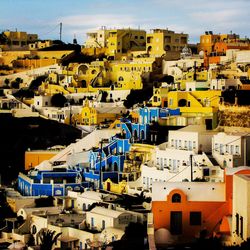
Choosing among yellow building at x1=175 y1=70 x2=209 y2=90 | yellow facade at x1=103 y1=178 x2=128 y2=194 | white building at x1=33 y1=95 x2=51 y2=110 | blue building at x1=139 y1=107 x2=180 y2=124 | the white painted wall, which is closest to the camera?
the white painted wall

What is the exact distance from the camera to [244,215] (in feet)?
57.6

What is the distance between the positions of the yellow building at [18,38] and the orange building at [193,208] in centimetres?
4805

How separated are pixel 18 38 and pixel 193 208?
49538 mm

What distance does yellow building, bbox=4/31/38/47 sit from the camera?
67.3m

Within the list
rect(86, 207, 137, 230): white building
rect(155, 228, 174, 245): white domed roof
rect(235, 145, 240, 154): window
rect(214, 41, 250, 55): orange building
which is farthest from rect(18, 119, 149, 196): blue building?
rect(214, 41, 250, 55): orange building

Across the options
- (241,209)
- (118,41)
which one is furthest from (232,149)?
(118,41)

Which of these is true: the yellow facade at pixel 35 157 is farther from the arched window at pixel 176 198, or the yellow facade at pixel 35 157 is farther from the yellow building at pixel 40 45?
the yellow building at pixel 40 45

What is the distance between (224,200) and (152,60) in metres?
31.7

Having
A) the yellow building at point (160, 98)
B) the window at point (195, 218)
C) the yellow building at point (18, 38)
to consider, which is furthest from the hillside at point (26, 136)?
the yellow building at point (18, 38)

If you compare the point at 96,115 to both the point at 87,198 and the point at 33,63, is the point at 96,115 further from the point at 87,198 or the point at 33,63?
the point at 33,63

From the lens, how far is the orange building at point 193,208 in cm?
2000

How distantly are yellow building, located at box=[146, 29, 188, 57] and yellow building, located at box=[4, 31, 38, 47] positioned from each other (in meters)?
14.0

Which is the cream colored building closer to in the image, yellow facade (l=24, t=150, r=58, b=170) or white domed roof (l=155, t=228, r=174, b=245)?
yellow facade (l=24, t=150, r=58, b=170)

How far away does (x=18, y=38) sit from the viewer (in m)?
67.9
